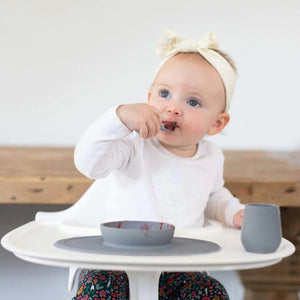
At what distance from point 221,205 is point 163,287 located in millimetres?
276

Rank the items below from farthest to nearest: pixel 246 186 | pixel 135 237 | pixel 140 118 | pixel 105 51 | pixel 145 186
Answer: pixel 105 51 < pixel 246 186 < pixel 145 186 < pixel 140 118 < pixel 135 237

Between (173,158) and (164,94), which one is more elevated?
(164,94)

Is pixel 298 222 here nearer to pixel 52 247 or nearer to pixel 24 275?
pixel 52 247

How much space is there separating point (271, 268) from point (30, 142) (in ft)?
3.95

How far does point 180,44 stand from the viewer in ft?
4.82

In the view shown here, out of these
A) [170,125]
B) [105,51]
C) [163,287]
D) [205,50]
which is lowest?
[163,287]

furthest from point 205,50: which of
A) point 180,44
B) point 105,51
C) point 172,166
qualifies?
point 105,51

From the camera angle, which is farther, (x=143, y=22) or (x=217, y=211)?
(x=143, y=22)

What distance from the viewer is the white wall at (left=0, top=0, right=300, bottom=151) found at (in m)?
2.50

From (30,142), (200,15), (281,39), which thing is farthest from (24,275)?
(281,39)

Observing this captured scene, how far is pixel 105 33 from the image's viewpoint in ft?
8.24

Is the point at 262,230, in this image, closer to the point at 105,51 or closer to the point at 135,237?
the point at 135,237

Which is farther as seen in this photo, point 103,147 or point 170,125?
point 170,125

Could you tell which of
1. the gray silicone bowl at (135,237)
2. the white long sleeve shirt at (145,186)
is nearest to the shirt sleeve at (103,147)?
the white long sleeve shirt at (145,186)
